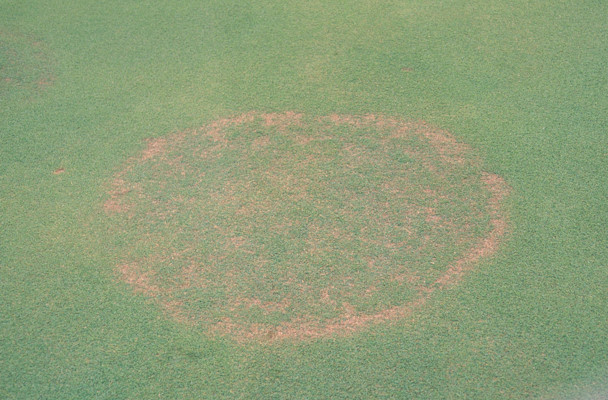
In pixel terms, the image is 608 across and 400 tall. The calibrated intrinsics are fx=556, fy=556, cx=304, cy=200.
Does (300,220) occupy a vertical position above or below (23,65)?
below

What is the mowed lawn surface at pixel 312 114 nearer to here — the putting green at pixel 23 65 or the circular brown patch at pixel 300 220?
the putting green at pixel 23 65

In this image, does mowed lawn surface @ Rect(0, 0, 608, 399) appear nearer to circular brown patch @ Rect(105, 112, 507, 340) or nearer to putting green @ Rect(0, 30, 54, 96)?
putting green @ Rect(0, 30, 54, 96)

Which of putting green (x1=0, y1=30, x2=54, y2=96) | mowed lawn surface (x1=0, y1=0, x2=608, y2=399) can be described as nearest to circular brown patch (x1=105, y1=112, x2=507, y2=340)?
mowed lawn surface (x1=0, y1=0, x2=608, y2=399)

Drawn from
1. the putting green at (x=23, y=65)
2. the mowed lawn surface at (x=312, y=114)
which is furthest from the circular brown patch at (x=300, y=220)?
the putting green at (x=23, y=65)

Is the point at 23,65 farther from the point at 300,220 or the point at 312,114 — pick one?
the point at 300,220

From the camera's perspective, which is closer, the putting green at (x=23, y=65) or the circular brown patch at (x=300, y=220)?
the circular brown patch at (x=300, y=220)

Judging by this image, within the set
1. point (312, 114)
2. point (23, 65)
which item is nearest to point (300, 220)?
point (312, 114)
